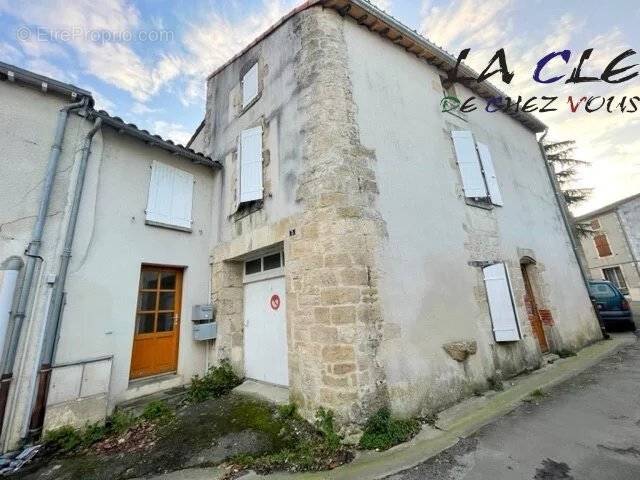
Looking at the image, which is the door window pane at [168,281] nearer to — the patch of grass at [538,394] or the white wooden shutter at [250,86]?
the white wooden shutter at [250,86]

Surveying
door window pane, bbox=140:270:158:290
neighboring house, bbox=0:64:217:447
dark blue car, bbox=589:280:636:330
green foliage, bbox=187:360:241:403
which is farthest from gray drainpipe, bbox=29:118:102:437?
dark blue car, bbox=589:280:636:330

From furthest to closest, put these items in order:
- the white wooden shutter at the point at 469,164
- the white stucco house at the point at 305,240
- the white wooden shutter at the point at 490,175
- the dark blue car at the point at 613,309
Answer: the dark blue car at the point at 613,309, the white wooden shutter at the point at 490,175, the white wooden shutter at the point at 469,164, the white stucco house at the point at 305,240

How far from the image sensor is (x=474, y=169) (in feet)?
18.5

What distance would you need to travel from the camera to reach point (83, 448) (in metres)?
3.34

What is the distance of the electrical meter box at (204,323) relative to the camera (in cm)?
516

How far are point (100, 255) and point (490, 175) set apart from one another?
742 centimetres

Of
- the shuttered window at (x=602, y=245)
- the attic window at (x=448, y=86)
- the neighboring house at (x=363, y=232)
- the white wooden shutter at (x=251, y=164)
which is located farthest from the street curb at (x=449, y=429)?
the shuttered window at (x=602, y=245)

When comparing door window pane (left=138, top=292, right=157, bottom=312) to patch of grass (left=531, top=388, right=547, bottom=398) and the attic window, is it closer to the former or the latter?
patch of grass (left=531, top=388, right=547, bottom=398)

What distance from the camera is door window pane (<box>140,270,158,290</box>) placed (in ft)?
16.3

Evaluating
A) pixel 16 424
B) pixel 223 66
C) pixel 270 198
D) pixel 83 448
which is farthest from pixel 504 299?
pixel 223 66

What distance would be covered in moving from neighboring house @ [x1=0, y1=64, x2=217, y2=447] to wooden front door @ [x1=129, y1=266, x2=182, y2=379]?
0.02 m

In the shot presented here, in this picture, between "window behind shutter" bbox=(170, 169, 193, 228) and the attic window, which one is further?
the attic window

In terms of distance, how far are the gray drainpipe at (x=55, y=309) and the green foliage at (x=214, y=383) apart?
5.71 feet

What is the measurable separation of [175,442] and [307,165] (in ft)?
12.5
